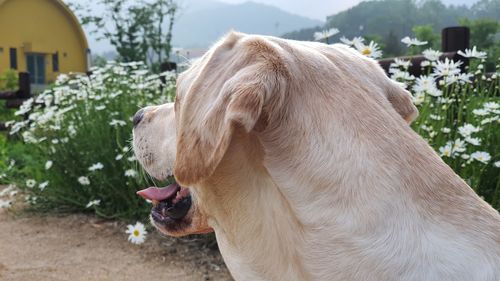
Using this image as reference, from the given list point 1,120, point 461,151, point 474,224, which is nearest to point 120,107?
point 461,151

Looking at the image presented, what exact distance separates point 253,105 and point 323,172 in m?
0.24

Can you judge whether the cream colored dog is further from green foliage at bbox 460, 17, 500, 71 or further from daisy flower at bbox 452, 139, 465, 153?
green foliage at bbox 460, 17, 500, 71

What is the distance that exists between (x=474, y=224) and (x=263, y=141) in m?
0.53

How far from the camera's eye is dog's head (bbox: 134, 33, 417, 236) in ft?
4.26

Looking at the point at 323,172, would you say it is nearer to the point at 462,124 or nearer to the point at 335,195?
the point at 335,195

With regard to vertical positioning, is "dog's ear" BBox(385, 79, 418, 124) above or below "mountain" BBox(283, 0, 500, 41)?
below

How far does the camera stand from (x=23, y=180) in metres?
5.60

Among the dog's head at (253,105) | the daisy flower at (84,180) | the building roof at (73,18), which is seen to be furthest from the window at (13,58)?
the dog's head at (253,105)

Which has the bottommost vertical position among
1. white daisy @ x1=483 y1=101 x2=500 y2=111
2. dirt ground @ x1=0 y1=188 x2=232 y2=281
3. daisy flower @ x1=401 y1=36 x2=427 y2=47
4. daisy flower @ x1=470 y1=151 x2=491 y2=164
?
dirt ground @ x1=0 y1=188 x2=232 y2=281

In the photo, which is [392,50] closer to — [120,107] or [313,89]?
[120,107]

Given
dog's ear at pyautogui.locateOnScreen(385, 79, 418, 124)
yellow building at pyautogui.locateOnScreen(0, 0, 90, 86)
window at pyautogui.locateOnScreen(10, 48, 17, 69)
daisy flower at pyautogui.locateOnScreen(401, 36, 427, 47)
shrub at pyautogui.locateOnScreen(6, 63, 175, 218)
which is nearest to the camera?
dog's ear at pyautogui.locateOnScreen(385, 79, 418, 124)

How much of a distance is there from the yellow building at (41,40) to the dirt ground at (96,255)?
8117 mm

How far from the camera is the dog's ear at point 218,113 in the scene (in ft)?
4.12

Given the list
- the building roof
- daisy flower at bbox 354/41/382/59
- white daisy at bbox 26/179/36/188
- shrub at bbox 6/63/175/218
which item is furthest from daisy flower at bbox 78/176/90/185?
the building roof
